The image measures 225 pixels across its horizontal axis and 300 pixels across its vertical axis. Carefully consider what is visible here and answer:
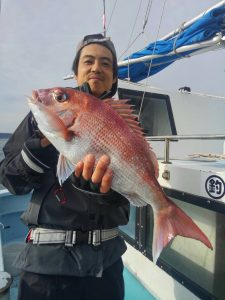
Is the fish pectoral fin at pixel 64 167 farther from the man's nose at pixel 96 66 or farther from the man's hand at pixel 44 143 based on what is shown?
the man's nose at pixel 96 66

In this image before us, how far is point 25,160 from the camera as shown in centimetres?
184

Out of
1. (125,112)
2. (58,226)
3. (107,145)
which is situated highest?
(125,112)

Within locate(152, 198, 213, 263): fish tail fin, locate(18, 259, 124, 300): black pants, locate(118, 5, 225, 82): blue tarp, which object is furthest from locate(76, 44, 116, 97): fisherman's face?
locate(118, 5, 225, 82): blue tarp

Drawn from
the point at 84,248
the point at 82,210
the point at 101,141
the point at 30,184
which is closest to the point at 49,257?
the point at 84,248

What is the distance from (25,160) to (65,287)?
0.88m

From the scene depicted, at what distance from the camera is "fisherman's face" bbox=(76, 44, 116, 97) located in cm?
221

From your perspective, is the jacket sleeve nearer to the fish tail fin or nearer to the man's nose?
the man's nose

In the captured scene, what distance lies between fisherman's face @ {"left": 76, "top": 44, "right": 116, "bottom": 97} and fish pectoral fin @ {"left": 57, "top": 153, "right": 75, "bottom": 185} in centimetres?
73

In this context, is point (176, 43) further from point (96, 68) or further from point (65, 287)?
point (65, 287)

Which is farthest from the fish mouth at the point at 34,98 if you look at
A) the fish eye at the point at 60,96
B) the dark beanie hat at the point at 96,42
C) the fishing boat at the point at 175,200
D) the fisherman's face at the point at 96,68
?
the fishing boat at the point at 175,200

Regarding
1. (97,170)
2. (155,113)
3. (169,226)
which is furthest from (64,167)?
(155,113)

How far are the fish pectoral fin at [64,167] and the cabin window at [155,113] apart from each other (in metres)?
4.16

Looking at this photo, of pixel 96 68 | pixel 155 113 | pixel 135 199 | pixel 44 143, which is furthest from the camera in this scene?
pixel 155 113

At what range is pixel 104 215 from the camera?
2.07 metres
